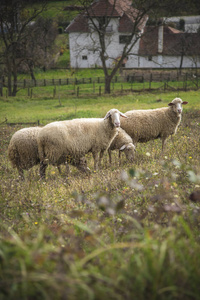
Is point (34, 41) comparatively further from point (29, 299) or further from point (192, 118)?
point (29, 299)

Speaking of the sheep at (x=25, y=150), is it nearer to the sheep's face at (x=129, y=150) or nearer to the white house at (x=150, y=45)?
the sheep's face at (x=129, y=150)

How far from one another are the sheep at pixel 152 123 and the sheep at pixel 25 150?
8.98ft

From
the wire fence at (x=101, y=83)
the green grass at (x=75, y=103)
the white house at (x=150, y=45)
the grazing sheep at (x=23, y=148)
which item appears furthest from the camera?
the white house at (x=150, y=45)

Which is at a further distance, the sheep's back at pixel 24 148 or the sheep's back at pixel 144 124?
the sheep's back at pixel 144 124

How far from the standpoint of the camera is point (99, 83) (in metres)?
40.2

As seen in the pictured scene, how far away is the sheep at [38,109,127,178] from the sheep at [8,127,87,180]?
271 millimetres

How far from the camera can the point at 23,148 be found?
7.87 m

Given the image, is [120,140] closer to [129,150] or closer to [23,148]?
[129,150]

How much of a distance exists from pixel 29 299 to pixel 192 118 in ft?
47.7

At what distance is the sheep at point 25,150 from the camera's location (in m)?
7.88

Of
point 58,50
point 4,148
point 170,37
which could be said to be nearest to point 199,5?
point 170,37

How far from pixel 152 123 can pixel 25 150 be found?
14.7 ft

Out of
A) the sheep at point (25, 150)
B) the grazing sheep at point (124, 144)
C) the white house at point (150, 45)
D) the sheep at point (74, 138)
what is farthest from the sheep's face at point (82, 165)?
the white house at point (150, 45)

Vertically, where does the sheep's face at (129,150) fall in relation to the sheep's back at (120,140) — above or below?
below
